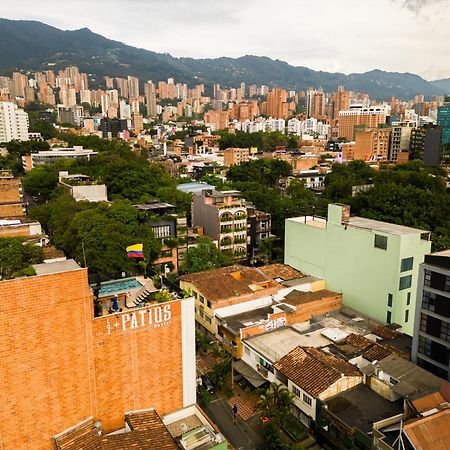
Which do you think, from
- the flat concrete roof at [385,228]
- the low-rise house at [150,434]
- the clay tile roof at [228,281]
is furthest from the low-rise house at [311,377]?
the flat concrete roof at [385,228]

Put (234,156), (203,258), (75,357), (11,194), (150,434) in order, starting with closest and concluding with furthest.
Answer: (75,357), (150,434), (203,258), (11,194), (234,156)

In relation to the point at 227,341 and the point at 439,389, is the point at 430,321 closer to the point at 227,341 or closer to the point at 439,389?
the point at 439,389

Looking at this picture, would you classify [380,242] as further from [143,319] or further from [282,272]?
[143,319]

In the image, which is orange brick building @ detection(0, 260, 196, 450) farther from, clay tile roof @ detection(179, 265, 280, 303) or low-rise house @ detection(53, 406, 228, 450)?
clay tile roof @ detection(179, 265, 280, 303)

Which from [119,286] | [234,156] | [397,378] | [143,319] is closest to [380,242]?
[397,378]

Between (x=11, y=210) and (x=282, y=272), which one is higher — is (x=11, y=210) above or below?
above

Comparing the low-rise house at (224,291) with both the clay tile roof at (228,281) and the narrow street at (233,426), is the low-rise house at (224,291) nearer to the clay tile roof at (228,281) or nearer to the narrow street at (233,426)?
the clay tile roof at (228,281)
